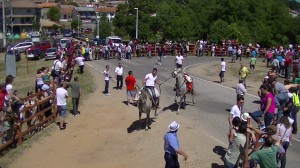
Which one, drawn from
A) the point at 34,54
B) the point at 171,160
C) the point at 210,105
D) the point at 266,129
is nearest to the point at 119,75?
the point at 210,105

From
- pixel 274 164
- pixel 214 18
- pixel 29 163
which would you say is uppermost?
pixel 214 18

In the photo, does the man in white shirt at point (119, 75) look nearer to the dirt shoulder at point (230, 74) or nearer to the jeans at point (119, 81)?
the jeans at point (119, 81)

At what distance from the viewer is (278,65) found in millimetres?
31531

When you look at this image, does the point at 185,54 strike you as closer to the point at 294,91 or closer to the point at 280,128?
the point at 294,91

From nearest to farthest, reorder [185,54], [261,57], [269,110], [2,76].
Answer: [269,110], [2,76], [185,54], [261,57]

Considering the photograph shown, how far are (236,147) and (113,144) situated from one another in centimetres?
641

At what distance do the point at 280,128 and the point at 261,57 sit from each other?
38.3 meters

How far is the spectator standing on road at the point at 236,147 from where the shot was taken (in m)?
9.09

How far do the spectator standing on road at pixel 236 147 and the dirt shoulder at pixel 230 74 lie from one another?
14834 millimetres

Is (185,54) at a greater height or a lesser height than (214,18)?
lesser

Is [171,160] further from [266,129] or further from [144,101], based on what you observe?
[144,101]

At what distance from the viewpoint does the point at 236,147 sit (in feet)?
30.2

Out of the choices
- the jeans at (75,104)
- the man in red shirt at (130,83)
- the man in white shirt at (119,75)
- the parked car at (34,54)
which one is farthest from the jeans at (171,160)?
the parked car at (34,54)

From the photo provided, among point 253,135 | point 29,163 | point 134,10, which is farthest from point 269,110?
point 134,10
